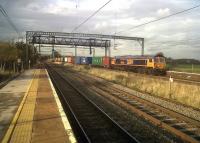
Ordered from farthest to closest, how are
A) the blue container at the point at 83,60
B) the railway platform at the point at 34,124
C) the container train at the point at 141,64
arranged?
the blue container at the point at 83,60 → the container train at the point at 141,64 → the railway platform at the point at 34,124

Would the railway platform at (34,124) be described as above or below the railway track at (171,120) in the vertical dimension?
above

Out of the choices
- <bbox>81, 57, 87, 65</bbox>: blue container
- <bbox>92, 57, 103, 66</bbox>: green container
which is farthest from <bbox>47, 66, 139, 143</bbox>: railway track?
<bbox>81, 57, 87, 65</bbox>: blue container

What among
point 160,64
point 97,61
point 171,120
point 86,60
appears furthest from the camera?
point 86,60

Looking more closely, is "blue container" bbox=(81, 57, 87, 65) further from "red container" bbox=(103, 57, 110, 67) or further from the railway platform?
the railway platform

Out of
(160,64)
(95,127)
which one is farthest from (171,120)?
(160,64)

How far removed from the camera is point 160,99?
64.4ft

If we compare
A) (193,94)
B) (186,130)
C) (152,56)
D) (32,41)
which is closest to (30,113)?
(186,130)

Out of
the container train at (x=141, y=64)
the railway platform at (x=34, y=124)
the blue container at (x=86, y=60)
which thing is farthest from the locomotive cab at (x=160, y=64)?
the blue container at (x=86, y=60)

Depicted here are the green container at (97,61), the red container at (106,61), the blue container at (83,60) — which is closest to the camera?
the red container at (106,61)

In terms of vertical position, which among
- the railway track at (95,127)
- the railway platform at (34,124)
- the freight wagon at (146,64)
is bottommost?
the railway track at (95,127)

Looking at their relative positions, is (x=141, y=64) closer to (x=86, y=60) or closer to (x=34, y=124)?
(x=34, y=124)

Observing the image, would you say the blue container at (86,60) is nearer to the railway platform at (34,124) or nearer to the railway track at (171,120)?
the railway track at (171,120)

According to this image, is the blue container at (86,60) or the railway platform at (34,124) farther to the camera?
the blue container at (86,60)

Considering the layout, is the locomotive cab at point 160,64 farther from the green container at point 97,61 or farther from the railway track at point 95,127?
the green container at point 97,61
